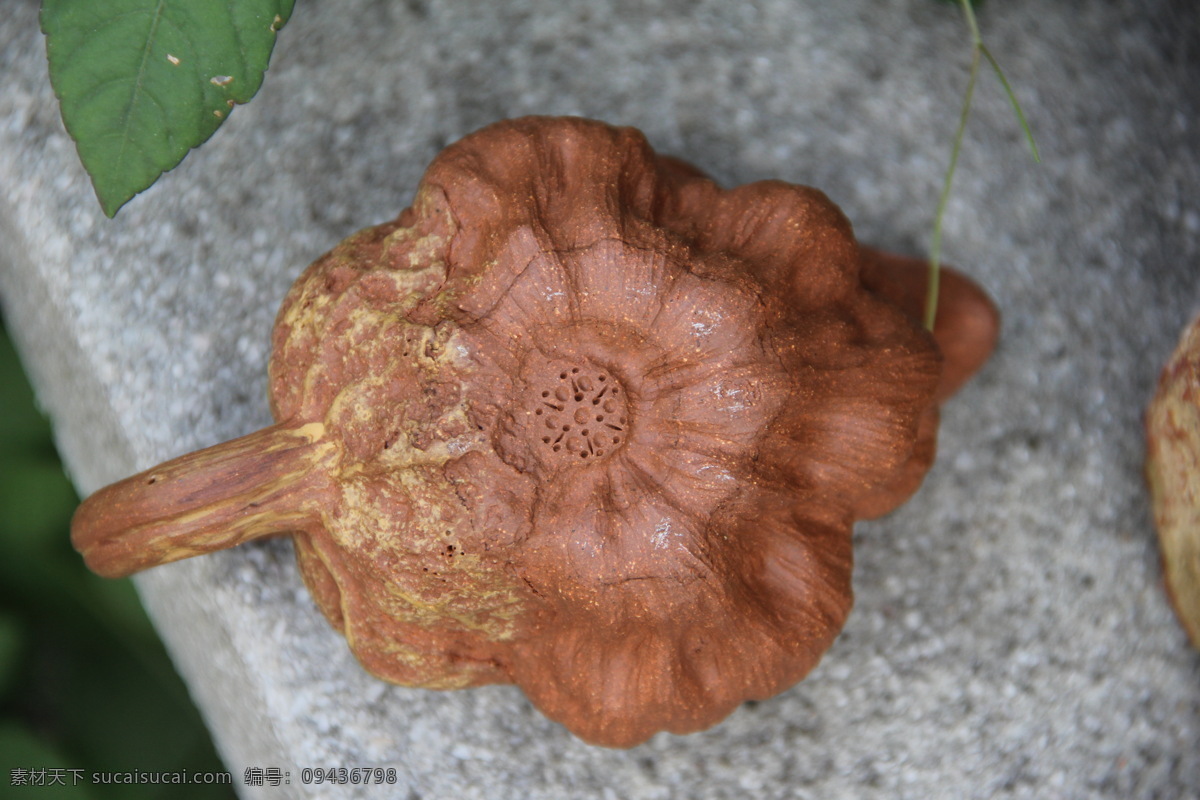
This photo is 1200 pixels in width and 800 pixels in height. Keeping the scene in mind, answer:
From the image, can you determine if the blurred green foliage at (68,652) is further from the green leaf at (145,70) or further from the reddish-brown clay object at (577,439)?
the green leaf at (145,70)

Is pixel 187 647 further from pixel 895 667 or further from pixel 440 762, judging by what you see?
pixel 895 667

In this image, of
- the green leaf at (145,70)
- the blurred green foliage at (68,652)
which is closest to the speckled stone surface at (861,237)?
the blurred green foliage at (68,652)

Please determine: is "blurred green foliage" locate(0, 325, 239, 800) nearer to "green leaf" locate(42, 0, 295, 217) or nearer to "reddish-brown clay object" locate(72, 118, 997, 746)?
"reddish-brown clay object" locate(72, 118, 997, 746)

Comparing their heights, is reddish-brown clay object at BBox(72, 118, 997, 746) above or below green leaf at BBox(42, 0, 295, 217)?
below

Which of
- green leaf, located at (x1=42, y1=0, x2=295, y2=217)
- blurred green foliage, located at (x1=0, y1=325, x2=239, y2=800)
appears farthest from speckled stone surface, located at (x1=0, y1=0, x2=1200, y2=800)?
green leaf, located at (x1=42, y1=0, x2=295, y2=217)

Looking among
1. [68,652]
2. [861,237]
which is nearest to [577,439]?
[861,237]

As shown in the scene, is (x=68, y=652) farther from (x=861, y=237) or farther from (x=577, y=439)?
(x=861, y=237)
